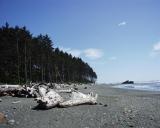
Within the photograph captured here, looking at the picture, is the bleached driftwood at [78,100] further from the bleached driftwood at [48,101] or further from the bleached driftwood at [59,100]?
the bleached driftwood at [48,101]

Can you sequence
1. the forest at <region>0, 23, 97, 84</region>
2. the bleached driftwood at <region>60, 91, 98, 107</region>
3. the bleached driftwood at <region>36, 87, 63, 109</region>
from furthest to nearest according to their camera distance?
1. the forest at <region>0, 23, 97, 84</region>
2. the bleached driftwood at <region>60, 91, 98, 107</region>
3. the bleached driftwood at <region>36, 87, 63, 109</region>

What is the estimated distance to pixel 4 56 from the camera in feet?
178

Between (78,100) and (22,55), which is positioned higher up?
(22,55)

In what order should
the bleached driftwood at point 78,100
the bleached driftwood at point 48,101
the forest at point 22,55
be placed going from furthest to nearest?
1. the forest at point 22,55
2. the bleached driftwood at point 78,100
3. the bleached driftwood at point 48,101

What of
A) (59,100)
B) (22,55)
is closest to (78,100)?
(59,100)

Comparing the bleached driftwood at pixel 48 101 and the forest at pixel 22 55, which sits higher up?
the forest at pixel 22 55

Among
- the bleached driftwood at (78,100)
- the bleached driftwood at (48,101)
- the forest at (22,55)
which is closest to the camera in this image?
the bleached driftwood at (48,101)

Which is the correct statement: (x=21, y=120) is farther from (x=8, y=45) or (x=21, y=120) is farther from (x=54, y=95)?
(x=8, y=45)

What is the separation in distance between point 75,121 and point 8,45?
4560cm

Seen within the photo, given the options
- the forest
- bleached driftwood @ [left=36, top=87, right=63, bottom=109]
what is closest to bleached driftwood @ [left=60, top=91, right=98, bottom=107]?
bleached driftwood @ [left=36, top=87, right=63, bottom=109]

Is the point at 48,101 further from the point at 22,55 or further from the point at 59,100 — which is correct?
the point at 22,55

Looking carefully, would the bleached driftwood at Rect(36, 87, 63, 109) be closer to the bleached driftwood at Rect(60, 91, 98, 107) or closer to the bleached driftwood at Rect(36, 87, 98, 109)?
the bleached driftwood at Rect(36, 87, 98, 109)

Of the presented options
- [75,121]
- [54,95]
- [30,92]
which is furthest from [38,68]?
[75,121]

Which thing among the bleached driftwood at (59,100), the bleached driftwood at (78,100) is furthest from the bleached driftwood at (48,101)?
the bleached driftwood at (78,100)
